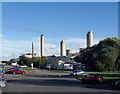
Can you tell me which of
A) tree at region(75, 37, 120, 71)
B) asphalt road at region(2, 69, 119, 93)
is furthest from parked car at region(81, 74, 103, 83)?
tree at region(75, 37, 120, 71)

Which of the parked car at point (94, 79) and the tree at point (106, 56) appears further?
the tree at point (106, 56)

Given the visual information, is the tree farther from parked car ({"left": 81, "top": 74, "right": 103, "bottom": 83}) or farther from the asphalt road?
the asphalt road

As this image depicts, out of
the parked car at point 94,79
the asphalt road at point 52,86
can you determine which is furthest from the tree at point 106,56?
the asphalt road at point 52,86

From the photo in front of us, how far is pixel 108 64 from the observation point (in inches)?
2223

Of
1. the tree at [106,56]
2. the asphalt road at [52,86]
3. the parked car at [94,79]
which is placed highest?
the tree at [106,56]

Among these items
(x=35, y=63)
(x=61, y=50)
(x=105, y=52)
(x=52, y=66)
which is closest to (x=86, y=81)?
(x=105, y=52)

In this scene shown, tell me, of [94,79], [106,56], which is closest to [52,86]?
[94,79]

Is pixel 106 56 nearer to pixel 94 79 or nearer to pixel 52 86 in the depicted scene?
pixel 94 79

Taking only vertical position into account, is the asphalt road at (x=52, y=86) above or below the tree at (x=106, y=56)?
below

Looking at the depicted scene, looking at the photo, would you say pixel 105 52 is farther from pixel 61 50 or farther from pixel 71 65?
pixel 61 50

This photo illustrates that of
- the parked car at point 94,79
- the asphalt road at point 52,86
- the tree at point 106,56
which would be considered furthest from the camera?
the tree at point 106,56

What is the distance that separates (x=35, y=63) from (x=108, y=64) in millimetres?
63274

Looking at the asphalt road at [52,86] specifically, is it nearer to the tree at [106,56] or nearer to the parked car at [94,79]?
the parked car at [94,79]

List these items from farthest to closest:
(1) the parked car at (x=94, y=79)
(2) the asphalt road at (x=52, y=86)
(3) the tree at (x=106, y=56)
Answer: (3) the tree at (x=106, y=56) → (1) the parked car at (x=94, y=79) → (2) the asphalt road at (x=52, y=86)
